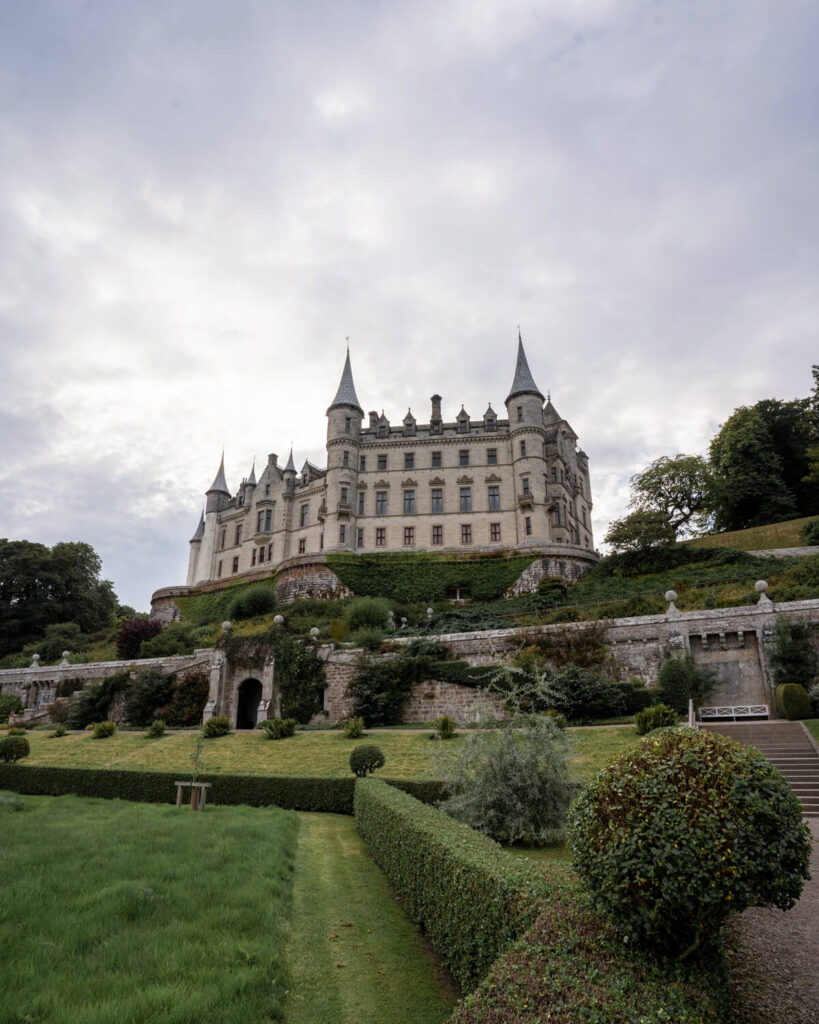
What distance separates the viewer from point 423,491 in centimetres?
5412

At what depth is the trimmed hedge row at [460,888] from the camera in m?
5.15

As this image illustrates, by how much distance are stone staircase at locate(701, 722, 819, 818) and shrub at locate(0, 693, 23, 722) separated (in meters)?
39.6

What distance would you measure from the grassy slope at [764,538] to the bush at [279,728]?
29.1 metres

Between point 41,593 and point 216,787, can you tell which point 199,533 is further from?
point 216,787

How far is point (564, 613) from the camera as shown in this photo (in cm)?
3228

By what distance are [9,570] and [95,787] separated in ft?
156

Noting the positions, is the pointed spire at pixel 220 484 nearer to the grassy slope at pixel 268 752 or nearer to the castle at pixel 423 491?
the castle at pixel 423 491

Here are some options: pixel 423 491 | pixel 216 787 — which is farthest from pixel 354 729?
pixel 423 491

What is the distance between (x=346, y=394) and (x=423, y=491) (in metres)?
12.1

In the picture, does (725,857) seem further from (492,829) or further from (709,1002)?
(492,829)

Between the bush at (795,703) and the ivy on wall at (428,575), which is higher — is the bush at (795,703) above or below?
below

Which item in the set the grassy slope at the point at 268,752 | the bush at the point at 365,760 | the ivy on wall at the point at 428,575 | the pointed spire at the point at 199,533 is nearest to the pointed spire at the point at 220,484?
the pointed spire at the point at 199,533

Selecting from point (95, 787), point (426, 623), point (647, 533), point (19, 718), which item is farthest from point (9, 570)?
point (647, 533)

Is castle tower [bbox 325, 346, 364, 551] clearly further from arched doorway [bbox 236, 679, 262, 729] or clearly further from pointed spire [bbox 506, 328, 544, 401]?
arched doorway [bbox 236, 679, 262, 729]
